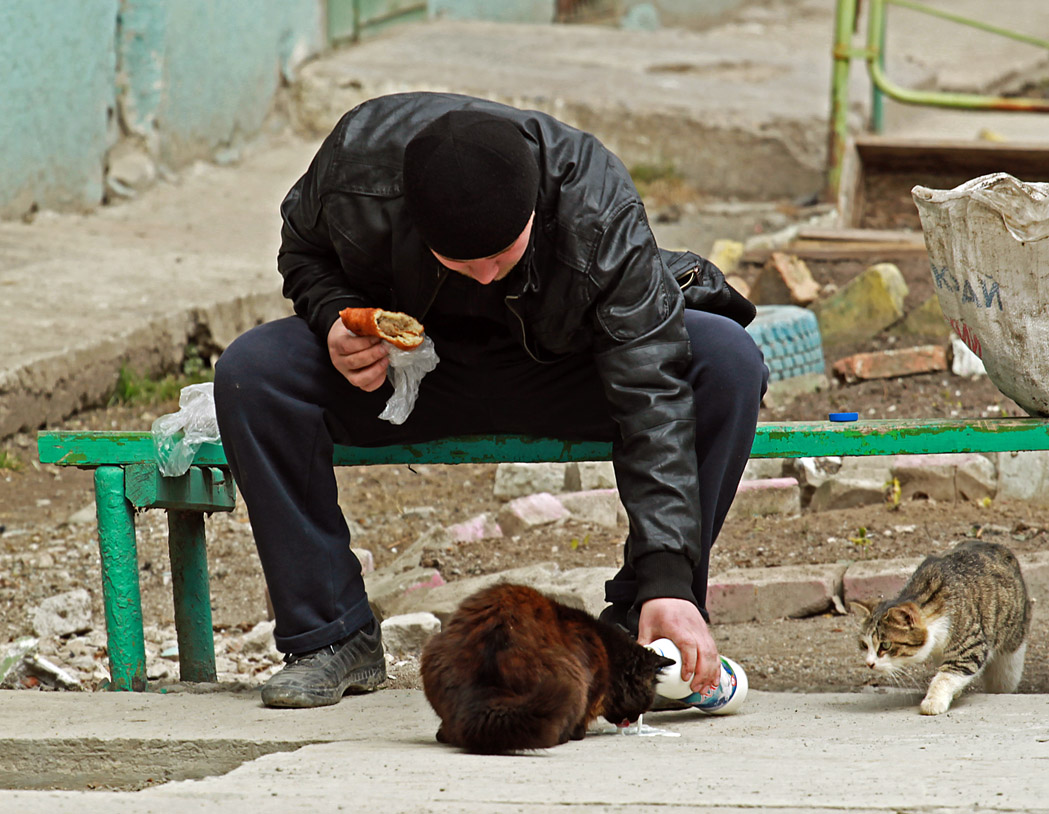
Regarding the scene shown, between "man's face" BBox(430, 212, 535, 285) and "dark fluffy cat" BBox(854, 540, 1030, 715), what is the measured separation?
3.78 ft

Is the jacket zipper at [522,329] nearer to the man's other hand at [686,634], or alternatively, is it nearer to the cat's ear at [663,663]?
the man's other hand at [686,634]

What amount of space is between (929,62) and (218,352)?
820 centimetres

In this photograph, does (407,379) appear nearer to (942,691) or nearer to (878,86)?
(942,691)

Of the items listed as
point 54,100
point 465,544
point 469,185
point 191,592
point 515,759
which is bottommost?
point 465,544

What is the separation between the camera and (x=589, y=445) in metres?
3.06

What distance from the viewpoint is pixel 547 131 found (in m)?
2.77

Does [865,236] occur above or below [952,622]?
above

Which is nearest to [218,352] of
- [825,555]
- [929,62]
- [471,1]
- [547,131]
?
[825,555]

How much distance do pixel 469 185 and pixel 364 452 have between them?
2.86 feet

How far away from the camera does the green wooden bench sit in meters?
3.05

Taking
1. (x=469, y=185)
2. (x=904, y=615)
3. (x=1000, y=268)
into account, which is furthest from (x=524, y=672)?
(x=1000, y=268)

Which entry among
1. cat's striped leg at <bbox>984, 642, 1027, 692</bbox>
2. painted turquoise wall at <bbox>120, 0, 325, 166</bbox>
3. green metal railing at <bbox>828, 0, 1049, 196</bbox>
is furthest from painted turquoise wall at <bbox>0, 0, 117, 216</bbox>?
cat's striped leg at <bbox>984, 642, 1027, 692</bbox>

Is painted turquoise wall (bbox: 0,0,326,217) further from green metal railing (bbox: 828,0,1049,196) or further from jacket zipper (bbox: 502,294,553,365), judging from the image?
jacket zipper (bbox: 502,294,553,365)

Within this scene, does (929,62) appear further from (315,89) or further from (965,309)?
(965,309)
